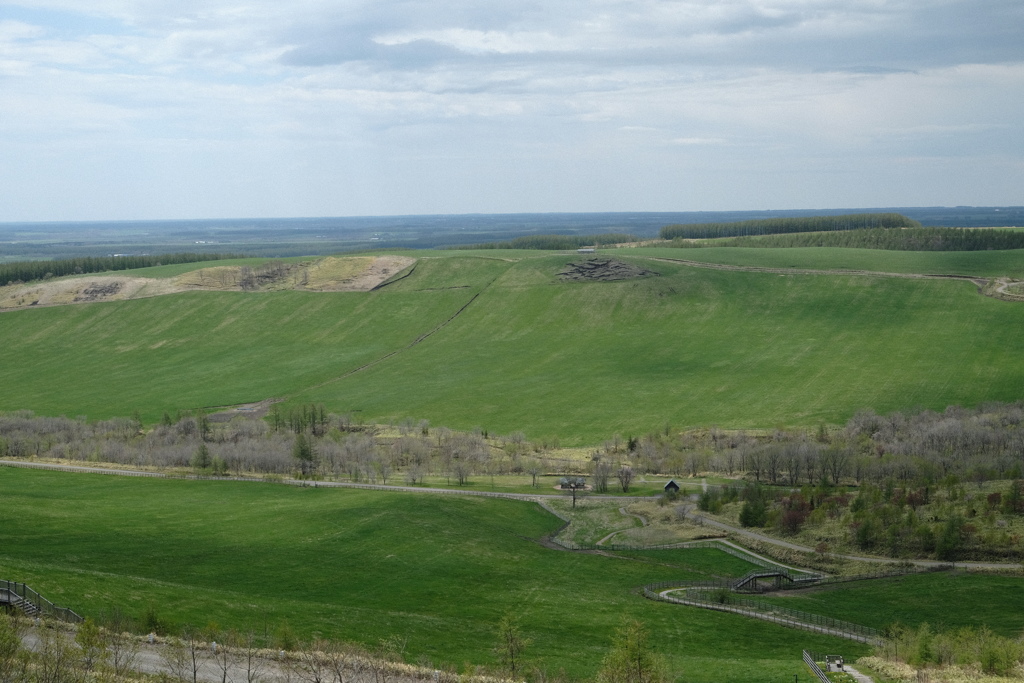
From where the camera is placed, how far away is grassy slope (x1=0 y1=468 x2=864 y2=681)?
49.9 metres

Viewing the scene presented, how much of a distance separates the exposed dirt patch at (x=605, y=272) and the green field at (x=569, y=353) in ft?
9.71

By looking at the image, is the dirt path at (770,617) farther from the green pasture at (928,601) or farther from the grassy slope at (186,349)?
the grassy slope at (186,349)

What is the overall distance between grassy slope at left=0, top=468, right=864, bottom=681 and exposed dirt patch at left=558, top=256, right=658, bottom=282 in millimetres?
110751

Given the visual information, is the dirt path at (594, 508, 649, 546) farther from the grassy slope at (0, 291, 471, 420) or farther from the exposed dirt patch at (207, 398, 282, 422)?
the grassy slope at (0, 291, 471, 420)

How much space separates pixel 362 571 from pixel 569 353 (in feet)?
338

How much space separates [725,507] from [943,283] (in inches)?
4320

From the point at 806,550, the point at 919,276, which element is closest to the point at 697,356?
the point at 919,276

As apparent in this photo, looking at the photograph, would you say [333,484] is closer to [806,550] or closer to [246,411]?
[806,550]

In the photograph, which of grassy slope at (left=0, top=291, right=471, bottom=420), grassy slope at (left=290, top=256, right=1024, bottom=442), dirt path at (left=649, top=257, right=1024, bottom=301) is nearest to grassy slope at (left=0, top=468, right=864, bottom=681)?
grassy slope at (left=290, top=256, right=1024, bottom=442)

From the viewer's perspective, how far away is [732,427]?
A: 4870 inches

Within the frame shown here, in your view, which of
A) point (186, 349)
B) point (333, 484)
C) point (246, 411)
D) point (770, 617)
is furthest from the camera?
point (186, 349)

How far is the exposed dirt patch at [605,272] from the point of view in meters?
193

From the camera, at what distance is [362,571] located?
64.3 metres

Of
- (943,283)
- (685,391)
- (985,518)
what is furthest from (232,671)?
(943,283)
